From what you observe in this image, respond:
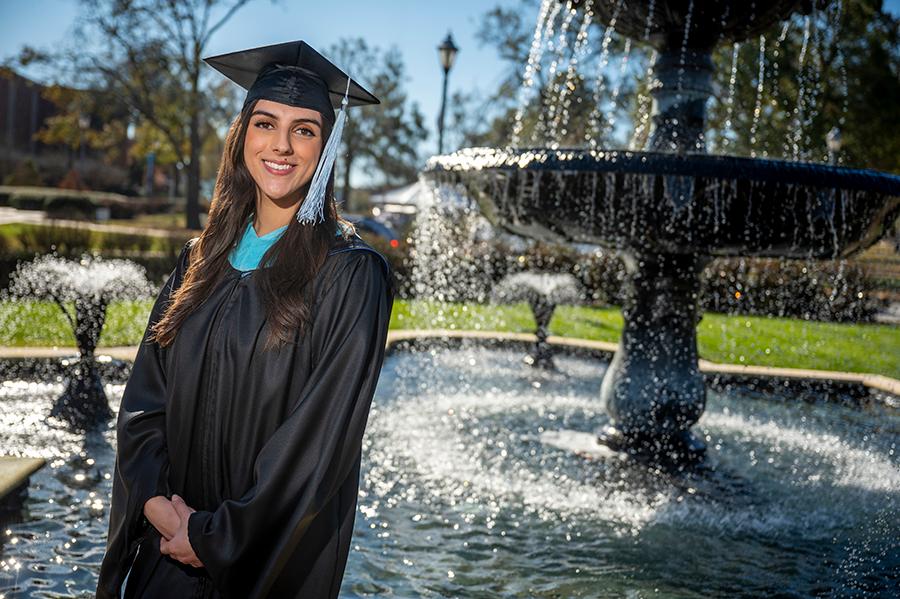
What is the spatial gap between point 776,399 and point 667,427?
279 cm

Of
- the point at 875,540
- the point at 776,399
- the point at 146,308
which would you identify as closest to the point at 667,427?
the point at 875,540

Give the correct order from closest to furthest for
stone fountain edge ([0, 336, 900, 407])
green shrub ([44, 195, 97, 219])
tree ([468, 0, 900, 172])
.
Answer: stone fountain edge ([0, 336, 900, 407]) → tree ([468, 0, 900, 172]) → green shrub ([44, 195, 97, 219])

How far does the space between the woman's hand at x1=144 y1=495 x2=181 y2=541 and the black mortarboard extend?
109 centimetres

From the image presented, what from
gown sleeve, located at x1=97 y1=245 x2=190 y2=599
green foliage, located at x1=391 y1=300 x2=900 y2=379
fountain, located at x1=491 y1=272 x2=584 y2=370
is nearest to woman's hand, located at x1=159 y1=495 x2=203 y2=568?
gown sleeve, located at x1=97 y1=245 x2=190 y2=599

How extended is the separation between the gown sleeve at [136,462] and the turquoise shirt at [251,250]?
1.04 ft

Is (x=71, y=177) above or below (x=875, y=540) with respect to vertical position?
above

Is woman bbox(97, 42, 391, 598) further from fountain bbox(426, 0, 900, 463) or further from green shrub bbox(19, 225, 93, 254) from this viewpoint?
green shrub bbox(19, 225, 93, 254)

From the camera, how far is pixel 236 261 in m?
2.00

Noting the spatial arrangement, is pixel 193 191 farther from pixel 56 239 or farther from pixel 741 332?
pixel 741 332

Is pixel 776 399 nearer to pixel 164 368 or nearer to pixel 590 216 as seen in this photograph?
pixel 590 216

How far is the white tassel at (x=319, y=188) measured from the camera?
1.90 meters

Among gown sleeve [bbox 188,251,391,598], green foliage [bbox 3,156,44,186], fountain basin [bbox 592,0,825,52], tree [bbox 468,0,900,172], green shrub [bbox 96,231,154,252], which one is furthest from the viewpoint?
green foliage [bbox 3,156,44,186]

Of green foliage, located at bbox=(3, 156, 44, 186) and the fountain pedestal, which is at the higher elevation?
green foliage, located at bbox=(3, 156, 44, 186)

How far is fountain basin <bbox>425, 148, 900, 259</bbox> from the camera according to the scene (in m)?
3.64
